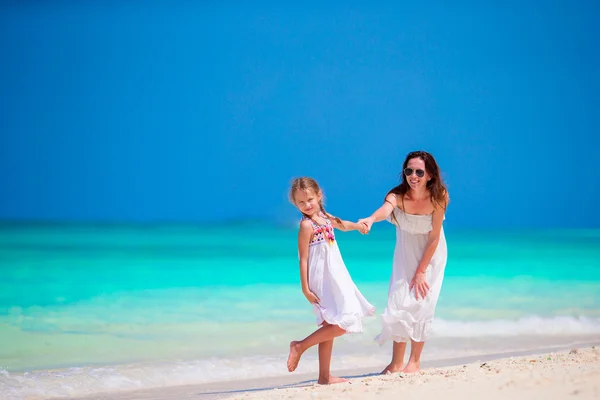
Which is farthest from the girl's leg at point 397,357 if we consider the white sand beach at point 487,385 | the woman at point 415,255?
the white sand beach at point 487,385

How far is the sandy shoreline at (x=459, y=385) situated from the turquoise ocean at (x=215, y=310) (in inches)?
10.9

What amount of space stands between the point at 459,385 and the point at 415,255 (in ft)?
4.15

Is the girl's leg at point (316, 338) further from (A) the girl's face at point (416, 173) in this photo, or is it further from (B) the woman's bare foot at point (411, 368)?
(A) the girl's face at point (416, 173)

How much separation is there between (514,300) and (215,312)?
9.14 ft

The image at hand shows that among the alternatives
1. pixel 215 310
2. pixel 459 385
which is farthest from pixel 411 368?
pixel 215 310

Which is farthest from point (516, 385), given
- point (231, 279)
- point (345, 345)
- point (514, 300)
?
point (231, 279)

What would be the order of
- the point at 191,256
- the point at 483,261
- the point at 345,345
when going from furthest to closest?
the point at 191,256
the point at 483,261
the point at 345,345

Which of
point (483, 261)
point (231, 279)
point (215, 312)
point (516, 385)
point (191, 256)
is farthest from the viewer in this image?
point (191, 256)

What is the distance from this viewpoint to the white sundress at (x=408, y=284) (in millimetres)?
3896

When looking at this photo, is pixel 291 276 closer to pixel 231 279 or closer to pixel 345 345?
pixel 231 279

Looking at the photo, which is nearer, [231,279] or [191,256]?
[231,279]

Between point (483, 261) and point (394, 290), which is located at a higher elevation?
point (483, 261)

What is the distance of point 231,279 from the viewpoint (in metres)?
8.73

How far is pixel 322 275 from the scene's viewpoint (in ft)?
11.6
